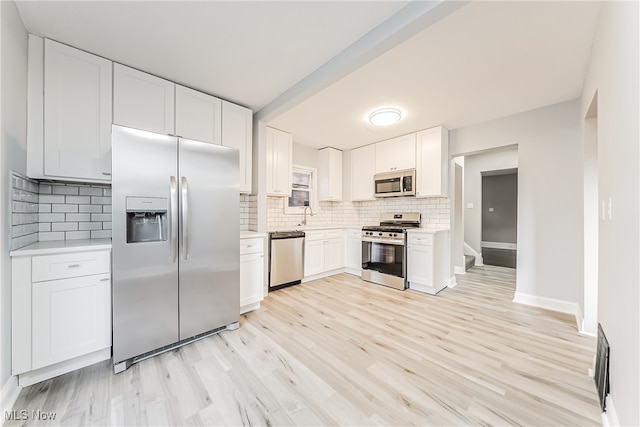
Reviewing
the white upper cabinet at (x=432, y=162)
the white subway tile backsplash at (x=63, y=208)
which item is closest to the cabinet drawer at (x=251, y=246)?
the white subway tile backsplash at (x=63, y=208)

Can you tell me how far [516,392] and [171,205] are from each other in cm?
282

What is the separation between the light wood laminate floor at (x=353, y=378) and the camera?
135cm

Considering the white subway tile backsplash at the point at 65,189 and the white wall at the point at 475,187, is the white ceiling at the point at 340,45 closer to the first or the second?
the white subway tile backsplash at the point at 65,189

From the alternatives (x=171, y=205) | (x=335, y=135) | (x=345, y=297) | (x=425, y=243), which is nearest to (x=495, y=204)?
(x=425, y=243)

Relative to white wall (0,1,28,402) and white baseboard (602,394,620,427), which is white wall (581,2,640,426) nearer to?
white baseboard (602,394,620,427)

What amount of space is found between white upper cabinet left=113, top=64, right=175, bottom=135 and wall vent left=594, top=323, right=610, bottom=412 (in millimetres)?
3787

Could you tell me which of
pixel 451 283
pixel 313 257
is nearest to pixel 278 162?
pixel 313 257

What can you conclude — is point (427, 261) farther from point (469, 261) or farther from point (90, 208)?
point (90, 208)

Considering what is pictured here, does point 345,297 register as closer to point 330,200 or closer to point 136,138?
point 330,200

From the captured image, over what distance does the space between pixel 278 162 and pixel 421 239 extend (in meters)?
2.53

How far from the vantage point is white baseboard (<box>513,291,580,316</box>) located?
8.98 feet

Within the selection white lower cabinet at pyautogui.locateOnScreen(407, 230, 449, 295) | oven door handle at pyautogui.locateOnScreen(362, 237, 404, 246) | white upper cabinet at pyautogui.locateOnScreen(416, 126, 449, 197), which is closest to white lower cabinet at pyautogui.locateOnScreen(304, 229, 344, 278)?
oven door handle at pyautogui.locateOnScreen(362, 237, 404, 246)

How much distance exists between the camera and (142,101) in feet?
7.50

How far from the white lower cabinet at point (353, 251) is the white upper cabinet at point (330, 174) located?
841 mm
